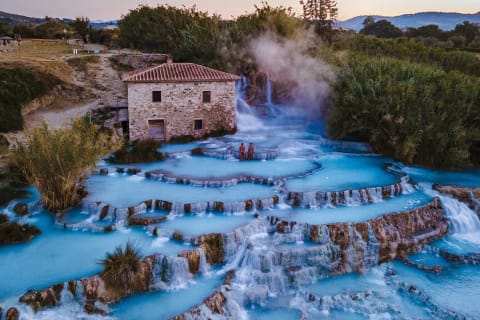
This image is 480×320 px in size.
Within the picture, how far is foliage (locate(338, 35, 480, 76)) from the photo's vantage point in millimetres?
31094

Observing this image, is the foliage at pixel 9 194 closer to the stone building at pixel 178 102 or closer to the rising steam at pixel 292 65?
the stone building at pixel 178 102

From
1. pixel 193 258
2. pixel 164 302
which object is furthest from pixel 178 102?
pixel 164 302

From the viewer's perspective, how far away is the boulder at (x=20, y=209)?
16.8 meters

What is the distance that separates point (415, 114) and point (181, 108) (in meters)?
12.6

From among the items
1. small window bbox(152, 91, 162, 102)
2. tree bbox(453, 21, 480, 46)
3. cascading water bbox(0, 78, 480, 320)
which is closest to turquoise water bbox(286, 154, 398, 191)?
cascading water bbox(0, 78, 480, 320)

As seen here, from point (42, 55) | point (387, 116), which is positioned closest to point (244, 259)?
point (387, 116)

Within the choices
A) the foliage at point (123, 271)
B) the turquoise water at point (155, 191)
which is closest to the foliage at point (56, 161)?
the turquoise water at point (155, 191)

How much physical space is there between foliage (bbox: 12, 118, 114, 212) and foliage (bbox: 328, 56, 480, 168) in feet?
44.6

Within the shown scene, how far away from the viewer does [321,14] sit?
43.2 m

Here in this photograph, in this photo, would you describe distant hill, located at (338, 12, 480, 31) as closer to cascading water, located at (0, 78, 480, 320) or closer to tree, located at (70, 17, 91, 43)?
tree, located at (70, 17, 91, 43)

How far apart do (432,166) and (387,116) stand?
358 cm

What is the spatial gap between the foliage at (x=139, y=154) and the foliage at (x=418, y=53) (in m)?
17.7

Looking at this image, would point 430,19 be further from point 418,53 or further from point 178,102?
point 178,102

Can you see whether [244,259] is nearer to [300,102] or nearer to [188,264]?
[188,264]
